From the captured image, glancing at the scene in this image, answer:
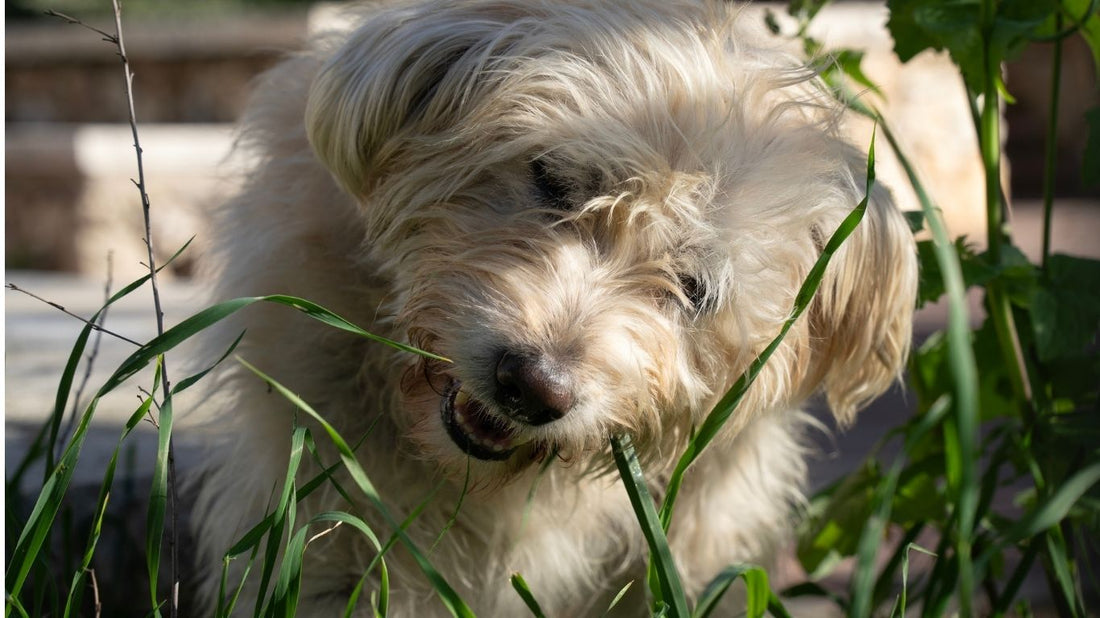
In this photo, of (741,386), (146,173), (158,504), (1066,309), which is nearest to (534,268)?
(741,386)

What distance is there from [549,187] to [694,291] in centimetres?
31

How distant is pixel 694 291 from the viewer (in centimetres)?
206

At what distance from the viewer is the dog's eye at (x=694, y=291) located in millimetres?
2045

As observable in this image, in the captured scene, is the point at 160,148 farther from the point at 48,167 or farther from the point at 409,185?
the point at 409,185

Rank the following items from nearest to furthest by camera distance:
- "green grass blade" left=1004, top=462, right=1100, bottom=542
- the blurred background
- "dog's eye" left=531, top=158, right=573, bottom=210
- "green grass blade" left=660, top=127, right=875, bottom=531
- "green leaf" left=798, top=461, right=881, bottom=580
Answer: "green grass blade" left=1004, top=462, right=1100, bottom=542, "green grass blade" left=660, top=127, right=875, bottom=531, "dog's eye" left=531, top=158, right=573, bottom=210, "green leaf" left=798, top=461, right=881, bottom=580, the blurred background

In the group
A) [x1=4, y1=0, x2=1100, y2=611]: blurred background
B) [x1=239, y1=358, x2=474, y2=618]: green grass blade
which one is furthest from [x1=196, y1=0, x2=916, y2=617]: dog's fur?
[x1=4, y1=0, x2=1100, y2=611]: blurred background

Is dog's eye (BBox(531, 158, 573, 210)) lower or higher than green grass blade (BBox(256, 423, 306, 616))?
higher

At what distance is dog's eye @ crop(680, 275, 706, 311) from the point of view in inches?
80.5

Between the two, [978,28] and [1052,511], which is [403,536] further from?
[978,28]

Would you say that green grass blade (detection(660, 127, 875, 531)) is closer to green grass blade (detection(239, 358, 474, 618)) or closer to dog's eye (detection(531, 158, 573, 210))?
green grass blade (detection(239, 358, 474, 618))

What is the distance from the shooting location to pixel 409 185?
2.12 m

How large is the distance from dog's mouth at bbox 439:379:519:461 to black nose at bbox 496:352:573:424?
0.15m

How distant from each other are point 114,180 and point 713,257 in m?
6.00

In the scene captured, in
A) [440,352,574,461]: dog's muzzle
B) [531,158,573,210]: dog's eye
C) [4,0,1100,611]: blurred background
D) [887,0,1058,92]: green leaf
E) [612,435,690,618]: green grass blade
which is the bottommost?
[4,0,1100,611]: blurred background
